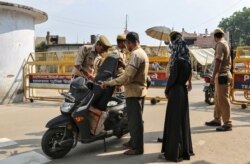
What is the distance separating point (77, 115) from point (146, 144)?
1395 millimetres

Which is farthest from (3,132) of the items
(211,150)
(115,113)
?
(211,150)

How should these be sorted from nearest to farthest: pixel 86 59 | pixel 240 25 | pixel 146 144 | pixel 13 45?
pixel 146 144
pixel 86 59
pixel 13 45
pixel 240 25

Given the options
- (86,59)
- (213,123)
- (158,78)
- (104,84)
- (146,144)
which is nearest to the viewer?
(104,84)

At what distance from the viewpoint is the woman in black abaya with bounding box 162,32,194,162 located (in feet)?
16.3

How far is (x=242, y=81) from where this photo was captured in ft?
32.4

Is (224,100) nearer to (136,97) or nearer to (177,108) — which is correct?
(177,108)

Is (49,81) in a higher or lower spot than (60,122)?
higher

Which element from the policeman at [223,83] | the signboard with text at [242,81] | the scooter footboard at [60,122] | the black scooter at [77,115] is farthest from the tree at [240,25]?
the scooter footboard at [60,122]

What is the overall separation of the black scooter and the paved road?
232 mm

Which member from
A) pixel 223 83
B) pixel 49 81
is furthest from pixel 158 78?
pixel 223 83

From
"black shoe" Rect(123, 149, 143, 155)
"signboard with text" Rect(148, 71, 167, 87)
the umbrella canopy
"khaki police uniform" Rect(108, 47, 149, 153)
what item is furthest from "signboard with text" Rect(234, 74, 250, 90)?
"black shoe" Rect(123, 149, 143, 155)

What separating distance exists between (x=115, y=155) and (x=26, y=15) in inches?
329

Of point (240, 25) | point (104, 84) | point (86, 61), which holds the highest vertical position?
point (240, 25)

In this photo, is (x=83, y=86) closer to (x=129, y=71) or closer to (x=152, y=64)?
(x=129, y=71)
